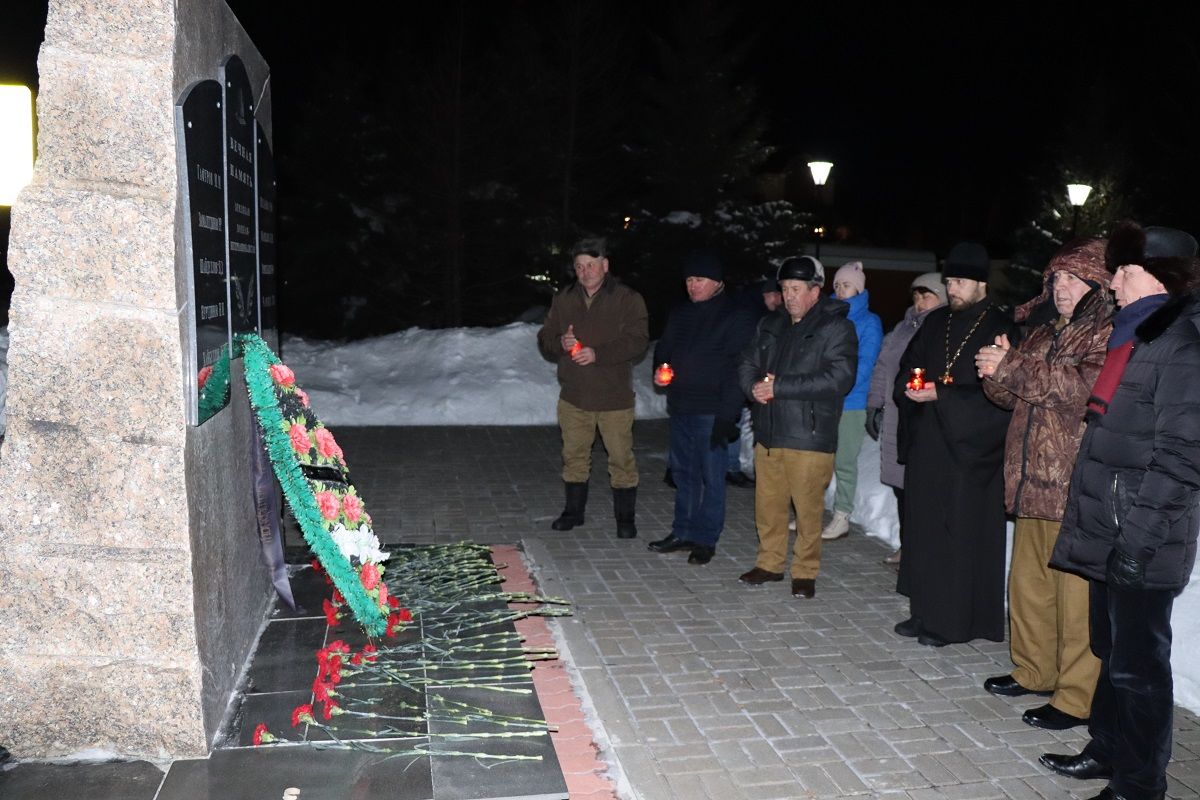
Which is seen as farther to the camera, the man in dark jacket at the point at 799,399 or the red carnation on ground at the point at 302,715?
the man in dark jacket at the point at 799,399

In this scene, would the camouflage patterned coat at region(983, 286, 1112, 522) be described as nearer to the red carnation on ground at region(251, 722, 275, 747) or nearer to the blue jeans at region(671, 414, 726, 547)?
the blue jeans at region(671, 414, 726, 547)

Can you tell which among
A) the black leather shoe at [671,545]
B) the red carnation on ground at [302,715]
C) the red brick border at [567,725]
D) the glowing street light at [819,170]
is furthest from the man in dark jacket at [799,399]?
the glowing street light at [819,170]

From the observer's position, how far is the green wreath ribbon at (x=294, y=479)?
190 inches

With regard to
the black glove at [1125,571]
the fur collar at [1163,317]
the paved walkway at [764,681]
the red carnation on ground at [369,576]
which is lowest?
the paved walkway at [764,681]

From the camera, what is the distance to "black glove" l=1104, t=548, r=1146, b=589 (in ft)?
11.8

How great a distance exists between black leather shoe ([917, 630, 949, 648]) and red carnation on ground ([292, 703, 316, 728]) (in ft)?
10.7

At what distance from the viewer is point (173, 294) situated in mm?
3664

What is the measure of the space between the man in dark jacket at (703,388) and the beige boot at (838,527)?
1.10 meters

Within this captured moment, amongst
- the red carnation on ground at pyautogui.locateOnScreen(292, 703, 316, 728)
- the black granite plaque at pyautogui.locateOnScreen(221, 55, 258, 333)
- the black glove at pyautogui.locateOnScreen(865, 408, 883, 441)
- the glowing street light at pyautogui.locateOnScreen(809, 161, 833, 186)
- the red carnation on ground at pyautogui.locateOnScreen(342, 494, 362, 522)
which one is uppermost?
the glowing street light at pyautogui.locateOnScreen(809, 161, 833, 186)

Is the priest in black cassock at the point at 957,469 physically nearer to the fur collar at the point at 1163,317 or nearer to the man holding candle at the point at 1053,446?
the man holding candle at the point at 1053,446

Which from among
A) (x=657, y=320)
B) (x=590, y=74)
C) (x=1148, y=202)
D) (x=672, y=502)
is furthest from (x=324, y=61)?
(x=672, y=502)

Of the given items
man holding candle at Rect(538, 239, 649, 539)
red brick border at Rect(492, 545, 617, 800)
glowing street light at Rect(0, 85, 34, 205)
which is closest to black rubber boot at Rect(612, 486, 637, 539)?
man holding candle at Rect(538, 239, 649, 539)

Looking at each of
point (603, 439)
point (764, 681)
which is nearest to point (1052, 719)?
point (764, 681)

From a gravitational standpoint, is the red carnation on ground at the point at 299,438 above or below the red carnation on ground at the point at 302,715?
above
